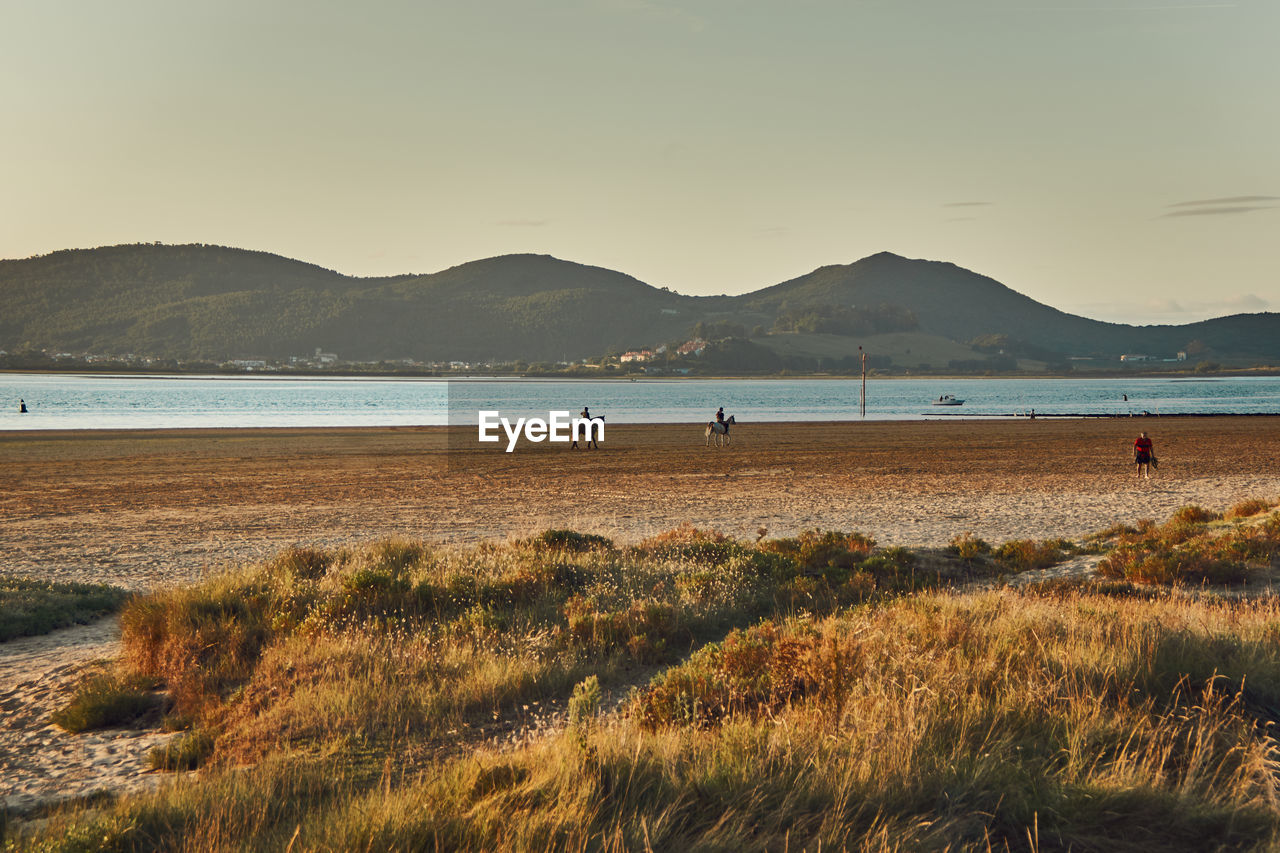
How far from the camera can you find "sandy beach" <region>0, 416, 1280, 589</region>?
63.7ft

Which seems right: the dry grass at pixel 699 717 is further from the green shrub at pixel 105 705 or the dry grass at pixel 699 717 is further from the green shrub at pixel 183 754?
the green shrub at pixel 105 705

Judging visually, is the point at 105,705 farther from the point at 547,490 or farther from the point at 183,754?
the point at 547,490

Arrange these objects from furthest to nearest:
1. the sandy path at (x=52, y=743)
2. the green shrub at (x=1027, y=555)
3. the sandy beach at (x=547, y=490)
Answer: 1. the sandy beach at (x=547, y=490)
2. the green shrub at (x=1027, y=555)
3. the sandy path at (x=52, y=743)

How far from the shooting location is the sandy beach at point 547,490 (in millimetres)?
19422

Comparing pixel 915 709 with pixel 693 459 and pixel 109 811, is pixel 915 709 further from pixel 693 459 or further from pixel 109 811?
pixel 693 459

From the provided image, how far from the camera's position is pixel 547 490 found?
28.8 m

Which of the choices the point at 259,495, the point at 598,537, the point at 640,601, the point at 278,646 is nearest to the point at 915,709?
the point at 640,601

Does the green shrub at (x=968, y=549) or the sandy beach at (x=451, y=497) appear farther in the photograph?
the green shrub at (x=968, y=549)

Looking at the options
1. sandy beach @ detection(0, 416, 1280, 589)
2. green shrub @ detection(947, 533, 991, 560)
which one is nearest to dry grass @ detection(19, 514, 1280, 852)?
green shrub @ detection(947, 533, 991, 560)

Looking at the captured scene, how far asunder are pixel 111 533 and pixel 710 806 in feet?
64.4

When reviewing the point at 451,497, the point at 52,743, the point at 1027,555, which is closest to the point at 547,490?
the point at 451,497

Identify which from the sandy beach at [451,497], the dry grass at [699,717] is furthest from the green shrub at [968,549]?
the dry grass at [699,717]

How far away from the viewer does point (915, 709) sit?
5.80 meters

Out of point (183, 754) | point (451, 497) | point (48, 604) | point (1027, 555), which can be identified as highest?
point (183, 754)
